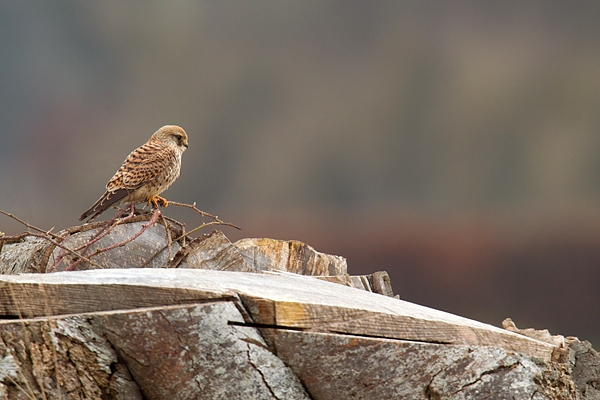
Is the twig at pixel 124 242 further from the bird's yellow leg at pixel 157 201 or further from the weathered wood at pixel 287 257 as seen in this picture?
the bird's yellow leg at pixel 157 201

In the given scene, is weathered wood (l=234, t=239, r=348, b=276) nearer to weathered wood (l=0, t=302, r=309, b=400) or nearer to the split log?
the split log

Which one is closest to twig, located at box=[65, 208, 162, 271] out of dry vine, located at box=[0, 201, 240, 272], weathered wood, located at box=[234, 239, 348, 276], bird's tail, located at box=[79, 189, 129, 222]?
dry vine, located at box=[0, 201, 240, 272]

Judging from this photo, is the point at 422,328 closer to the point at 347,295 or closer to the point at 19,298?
the point at 347,295

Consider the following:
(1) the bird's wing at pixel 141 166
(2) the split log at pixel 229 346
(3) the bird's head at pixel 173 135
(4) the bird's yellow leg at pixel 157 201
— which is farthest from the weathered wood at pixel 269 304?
(3) the bird's head at pixel 173 135

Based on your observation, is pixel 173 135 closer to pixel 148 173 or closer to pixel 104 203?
pixel 148 173

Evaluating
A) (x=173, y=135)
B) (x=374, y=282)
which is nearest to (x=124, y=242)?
(x=374, y=282)

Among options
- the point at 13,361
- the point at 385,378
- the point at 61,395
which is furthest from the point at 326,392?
the point at 13,361
